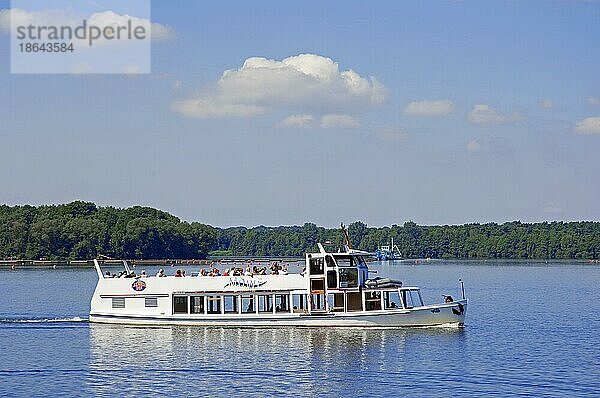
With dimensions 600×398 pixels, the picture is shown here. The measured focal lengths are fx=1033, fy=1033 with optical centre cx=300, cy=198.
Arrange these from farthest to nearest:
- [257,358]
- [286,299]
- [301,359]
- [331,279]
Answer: [286,299]
[331,279]
[257,358]
[301,359]

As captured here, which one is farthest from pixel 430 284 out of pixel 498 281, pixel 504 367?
pixel 504 367

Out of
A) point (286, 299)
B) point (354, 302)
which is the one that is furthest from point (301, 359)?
point (286, 299)

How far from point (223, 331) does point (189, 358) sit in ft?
32.3

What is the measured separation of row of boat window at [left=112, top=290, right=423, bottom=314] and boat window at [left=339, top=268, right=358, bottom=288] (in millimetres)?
607

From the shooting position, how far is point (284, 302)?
66.9 meters

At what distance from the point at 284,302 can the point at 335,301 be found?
11.3 ft

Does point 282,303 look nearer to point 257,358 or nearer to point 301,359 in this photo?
point 257,358

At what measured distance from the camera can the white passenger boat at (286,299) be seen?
65312mm

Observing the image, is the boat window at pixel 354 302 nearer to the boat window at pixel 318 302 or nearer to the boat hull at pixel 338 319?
the boat hull at pixel 338 319

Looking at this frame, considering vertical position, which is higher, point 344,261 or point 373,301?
point 344,261

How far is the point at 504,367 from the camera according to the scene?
53406mm

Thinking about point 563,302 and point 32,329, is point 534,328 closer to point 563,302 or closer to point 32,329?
point 563,302

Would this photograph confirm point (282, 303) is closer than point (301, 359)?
No

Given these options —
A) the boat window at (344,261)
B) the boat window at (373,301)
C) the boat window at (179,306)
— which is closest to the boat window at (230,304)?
the boat window at (179,306)
